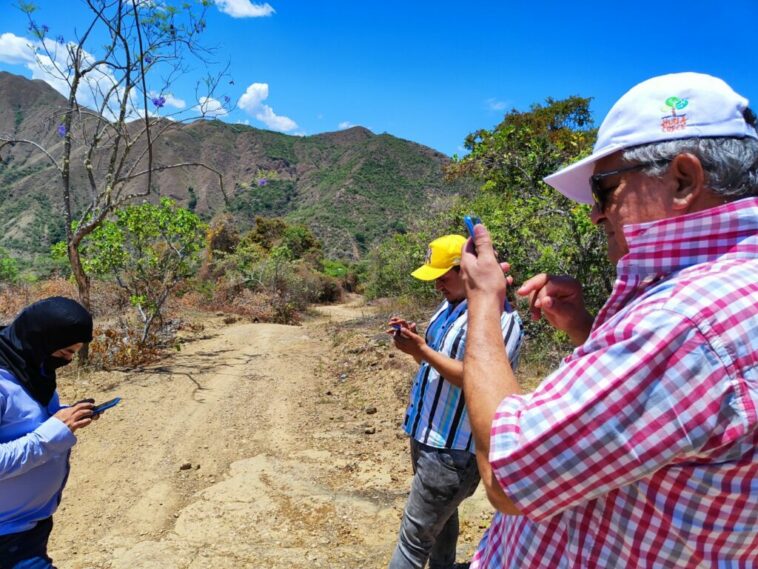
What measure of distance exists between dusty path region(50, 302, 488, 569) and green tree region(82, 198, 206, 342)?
184 centimetres

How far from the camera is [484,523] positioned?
354 centimetres

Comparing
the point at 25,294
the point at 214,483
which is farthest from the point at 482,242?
the point at 25,294

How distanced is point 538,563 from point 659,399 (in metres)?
0.50

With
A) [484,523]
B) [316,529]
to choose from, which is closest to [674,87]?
[484,523]

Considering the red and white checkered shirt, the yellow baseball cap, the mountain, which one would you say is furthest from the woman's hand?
the mountain

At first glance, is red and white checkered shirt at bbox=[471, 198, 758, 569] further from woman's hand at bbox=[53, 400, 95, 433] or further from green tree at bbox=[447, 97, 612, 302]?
green tree at bbox=[447, 97, 612, 302]

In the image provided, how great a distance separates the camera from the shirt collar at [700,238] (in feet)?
2.78

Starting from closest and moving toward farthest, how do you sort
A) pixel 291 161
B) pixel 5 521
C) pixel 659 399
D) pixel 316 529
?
1. pixel 659 399
2. pixel 5 521
3. pixel 316 529
4. pixel 291 161

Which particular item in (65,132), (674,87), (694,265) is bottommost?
(694,265)

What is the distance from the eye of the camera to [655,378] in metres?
0.76

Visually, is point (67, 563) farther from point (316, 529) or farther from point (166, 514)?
point (316, 529)

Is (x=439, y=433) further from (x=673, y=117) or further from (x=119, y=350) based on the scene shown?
(x=119, y=350)

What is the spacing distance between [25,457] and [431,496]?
1.55m

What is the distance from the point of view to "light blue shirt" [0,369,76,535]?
196cm
